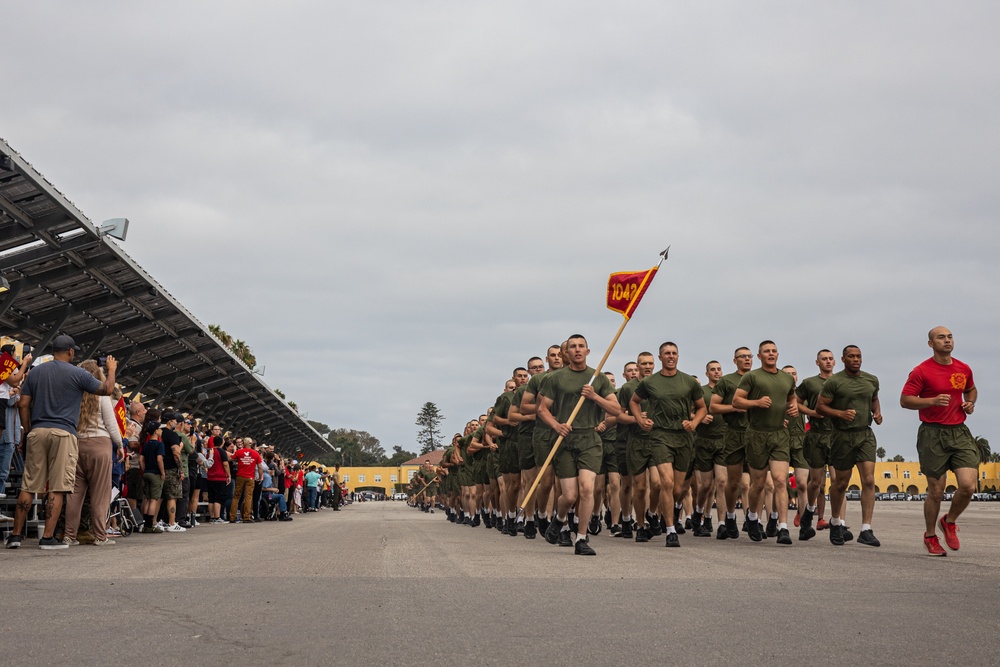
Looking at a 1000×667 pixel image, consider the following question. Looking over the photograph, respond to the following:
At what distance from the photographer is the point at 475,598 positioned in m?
6.73

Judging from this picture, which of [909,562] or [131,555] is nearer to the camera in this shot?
[909,562]

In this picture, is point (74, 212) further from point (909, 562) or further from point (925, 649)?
point (925, 649)

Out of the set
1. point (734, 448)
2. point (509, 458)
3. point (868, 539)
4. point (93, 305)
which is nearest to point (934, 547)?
point (868, 539)

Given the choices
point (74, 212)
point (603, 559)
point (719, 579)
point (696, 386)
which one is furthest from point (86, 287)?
point (719, 579)

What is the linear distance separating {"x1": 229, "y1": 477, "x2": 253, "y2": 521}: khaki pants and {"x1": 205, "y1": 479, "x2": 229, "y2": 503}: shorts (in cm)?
45

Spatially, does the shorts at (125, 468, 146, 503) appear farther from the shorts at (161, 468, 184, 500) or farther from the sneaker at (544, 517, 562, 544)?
the sneaker at (544, 517, 562, 544)

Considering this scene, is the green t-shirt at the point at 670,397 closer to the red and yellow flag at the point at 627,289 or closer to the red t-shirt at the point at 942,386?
the red and yellow flag at the point at 627,289

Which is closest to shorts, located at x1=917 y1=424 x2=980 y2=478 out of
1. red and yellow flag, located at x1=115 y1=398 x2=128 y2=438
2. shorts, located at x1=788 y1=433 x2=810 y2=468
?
shorts, located at x1=788 y1=433 x2=810 y2=468

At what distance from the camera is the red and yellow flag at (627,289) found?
15125 millimetres

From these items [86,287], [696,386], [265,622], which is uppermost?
[86,287]

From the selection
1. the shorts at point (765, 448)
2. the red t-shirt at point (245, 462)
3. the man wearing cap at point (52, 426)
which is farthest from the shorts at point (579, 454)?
the red t-shirt at point (245, 462)

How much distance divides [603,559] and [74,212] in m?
11.4

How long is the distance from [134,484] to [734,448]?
9414 millimetres

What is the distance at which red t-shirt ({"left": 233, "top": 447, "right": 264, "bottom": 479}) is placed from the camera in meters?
24.2
